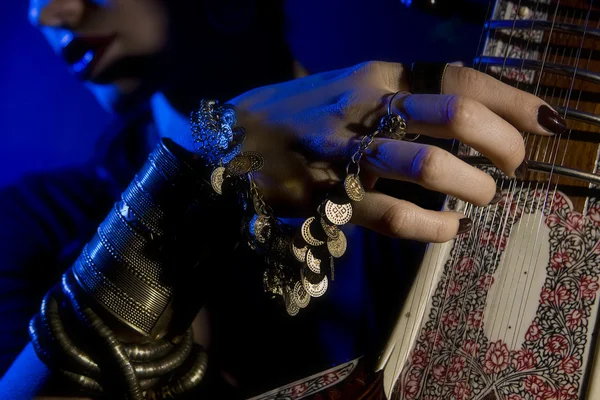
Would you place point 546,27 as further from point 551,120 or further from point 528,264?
point 528,264

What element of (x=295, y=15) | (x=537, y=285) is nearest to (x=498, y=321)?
(x=537, y=285)

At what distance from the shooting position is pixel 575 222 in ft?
2.01

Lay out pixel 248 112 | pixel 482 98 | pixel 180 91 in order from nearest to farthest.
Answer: pixel 482 98 → pixel 248 112 → pixel 180 91

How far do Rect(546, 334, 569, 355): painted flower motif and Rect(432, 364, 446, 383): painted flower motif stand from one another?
0.12 metres

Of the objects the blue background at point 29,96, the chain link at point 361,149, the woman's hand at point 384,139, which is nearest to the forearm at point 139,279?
the woman's hand at point 384,139

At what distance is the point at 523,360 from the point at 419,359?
0.12 meters

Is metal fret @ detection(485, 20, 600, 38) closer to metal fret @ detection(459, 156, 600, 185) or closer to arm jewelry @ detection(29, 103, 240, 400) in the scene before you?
metal fret @ detection(459, 156, 600, 185)

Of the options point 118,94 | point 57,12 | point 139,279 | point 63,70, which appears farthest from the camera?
point 63,70

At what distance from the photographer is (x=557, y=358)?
23.0 inches

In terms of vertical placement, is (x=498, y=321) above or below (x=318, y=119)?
below

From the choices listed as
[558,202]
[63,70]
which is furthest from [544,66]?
[63,70]

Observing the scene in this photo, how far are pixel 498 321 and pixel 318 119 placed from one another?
329 mm

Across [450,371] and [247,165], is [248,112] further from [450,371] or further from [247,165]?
[450,371]

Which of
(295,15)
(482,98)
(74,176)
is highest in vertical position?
(482,98)
